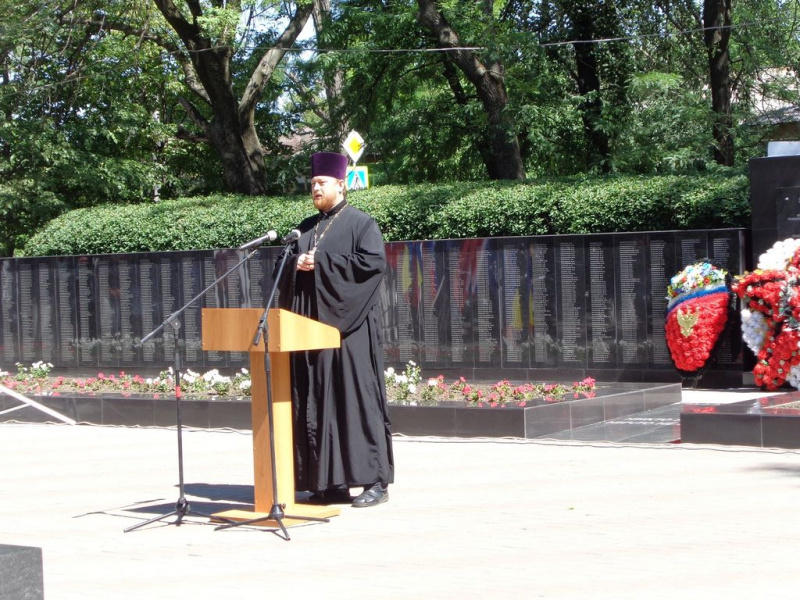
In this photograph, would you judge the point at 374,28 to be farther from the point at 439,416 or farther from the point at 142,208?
the point at 439,416

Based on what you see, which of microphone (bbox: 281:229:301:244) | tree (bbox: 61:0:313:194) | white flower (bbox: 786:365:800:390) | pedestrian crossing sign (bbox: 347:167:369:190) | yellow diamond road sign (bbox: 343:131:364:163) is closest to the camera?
microphone (bbox: 281:229:301:244)

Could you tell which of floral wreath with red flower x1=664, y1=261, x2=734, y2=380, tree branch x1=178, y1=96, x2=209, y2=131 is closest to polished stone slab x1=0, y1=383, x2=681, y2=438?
floral wreath with red flower x1=664, y1=261, x2=734, y2=380

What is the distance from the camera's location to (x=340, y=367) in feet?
22.3

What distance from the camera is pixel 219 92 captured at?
19.0 metres

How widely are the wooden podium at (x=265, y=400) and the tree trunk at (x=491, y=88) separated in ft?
36.8

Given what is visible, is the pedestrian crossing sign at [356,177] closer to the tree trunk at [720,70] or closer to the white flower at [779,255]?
the tree trunk at [720,70]

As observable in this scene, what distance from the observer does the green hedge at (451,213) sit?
12.9m

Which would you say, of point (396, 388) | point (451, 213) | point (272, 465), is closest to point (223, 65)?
point (451, 213)

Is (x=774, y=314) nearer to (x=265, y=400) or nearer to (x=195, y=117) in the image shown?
(x=265, y=400)

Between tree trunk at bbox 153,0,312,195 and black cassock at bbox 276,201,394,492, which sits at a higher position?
tree trunk at bbox 153,0,312,195

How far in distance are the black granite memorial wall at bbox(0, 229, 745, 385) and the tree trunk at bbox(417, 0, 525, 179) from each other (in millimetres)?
3881

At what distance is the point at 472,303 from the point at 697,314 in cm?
291

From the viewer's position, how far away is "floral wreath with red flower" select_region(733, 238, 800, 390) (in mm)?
11172

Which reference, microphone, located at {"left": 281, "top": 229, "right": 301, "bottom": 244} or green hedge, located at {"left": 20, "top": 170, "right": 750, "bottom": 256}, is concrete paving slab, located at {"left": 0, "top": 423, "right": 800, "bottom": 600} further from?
green hedge, located at {"left": 20, "top": 170, "right": 750, "bottom": 256}
